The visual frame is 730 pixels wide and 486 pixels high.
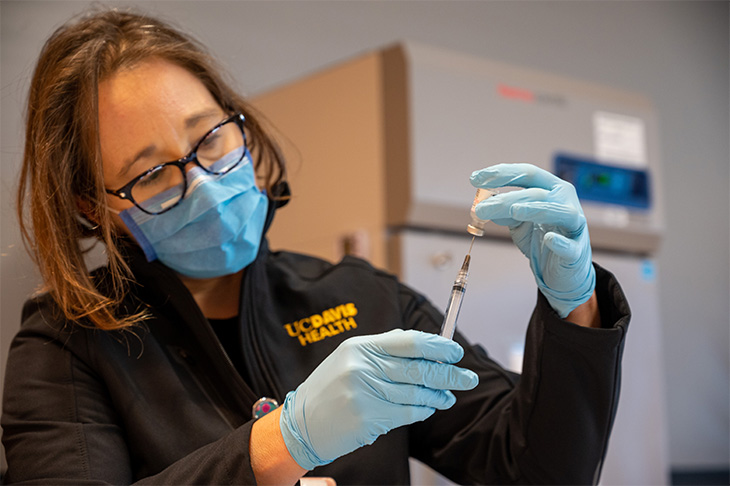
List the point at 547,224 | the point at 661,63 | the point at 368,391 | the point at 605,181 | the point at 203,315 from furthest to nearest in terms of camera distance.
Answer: the point at 661,63
the point at 605,181
the point at 203,315
the point at 547,224
the point at 368,391

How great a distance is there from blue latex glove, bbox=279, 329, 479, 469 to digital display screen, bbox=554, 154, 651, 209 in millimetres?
1320

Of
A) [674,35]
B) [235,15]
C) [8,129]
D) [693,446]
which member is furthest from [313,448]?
[674,35]

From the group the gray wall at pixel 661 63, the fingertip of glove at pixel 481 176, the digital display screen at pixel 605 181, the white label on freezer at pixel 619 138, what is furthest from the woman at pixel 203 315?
the gray wall at pixel 661 63

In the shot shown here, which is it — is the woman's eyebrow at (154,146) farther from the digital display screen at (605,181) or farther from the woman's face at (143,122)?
the digital display screen at (605,181)

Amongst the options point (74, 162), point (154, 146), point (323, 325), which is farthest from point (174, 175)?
point (323, 325)


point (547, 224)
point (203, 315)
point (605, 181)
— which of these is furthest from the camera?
point (605, 181)

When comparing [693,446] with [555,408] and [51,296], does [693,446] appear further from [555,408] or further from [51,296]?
[51,296]

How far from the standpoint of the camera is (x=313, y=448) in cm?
78

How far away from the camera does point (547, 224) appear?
873mm

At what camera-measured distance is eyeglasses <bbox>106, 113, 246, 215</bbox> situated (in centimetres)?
103

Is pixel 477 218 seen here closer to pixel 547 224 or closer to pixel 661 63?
pixel 547 224

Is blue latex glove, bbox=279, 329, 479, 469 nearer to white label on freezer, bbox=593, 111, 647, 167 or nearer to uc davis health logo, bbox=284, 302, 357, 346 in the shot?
uc davis health logo, bbox=284, 302, 357, 346

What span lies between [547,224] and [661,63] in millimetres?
2731

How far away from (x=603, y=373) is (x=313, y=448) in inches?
14.6
